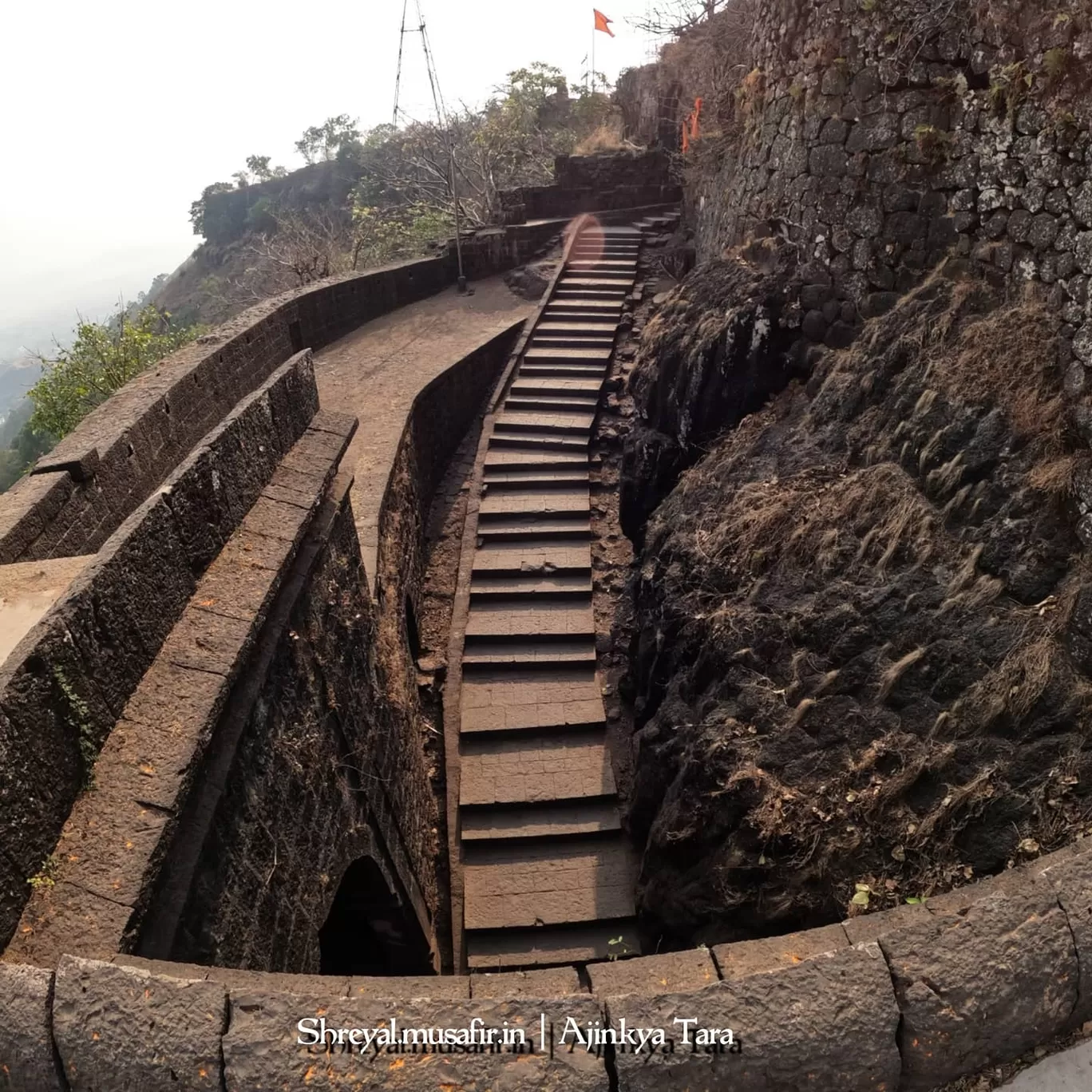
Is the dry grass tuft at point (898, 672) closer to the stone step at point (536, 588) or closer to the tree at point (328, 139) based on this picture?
the stone step at point (536, 588)

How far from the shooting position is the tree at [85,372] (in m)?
10.7

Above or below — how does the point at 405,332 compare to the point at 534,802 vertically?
above

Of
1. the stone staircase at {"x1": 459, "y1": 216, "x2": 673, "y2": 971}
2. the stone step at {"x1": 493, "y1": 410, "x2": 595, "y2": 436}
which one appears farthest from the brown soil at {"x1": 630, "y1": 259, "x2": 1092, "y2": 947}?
the stone step at {"x1": 493, "y1": 410, "x2": 595, "y2": 436}

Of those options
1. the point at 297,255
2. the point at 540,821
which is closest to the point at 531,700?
the point at 540,821

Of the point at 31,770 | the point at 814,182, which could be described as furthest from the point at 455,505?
the point at 31,770

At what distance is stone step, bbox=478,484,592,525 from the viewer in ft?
33.8

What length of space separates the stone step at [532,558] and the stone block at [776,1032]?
7.31m

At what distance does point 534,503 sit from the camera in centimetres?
1041

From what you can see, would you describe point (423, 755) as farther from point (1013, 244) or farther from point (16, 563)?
point (1013, 244)

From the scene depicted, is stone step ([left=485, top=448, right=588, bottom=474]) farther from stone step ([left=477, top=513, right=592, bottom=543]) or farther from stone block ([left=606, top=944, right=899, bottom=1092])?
stone block ([left=606, top=944, right=899, bottom=1092])

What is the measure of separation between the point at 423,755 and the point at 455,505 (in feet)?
13.3

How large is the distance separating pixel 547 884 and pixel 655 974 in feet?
15.4

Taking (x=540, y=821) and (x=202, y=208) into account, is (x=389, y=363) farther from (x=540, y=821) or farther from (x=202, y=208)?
(x=202, y=208)

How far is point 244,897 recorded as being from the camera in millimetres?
3609
